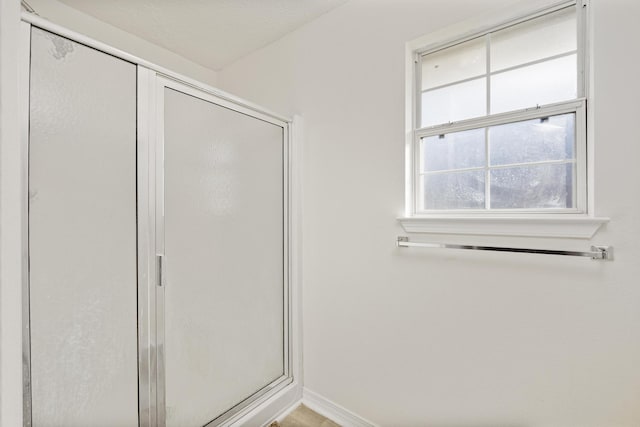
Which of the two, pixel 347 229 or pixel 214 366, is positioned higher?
pixel 347 229

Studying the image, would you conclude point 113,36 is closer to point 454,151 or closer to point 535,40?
point 454,151

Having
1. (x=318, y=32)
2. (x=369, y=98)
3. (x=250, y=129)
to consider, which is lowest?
(x=250, y=129)

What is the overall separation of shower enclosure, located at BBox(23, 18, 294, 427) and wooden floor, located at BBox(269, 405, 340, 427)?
173 millimetres

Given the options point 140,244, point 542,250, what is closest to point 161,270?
point 140,244

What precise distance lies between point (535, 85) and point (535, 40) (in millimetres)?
200

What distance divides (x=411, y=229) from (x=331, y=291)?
0.63 metres

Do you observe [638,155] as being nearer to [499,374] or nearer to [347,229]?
[499,374]

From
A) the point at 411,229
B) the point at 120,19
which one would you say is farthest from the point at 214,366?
the point at 120,19

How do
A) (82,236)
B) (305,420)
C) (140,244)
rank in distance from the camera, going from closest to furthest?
(82,236), (140,244), (305,420)

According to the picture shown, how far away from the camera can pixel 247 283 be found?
1639 mm

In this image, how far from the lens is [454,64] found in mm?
1476

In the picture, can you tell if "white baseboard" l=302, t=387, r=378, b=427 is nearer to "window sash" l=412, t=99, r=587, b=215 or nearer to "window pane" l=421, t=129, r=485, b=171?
"window sash" l=412, t=99, r=587, b=215

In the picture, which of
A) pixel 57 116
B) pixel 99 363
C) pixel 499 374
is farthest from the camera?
pixel 499 374

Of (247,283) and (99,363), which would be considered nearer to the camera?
(99,363)
